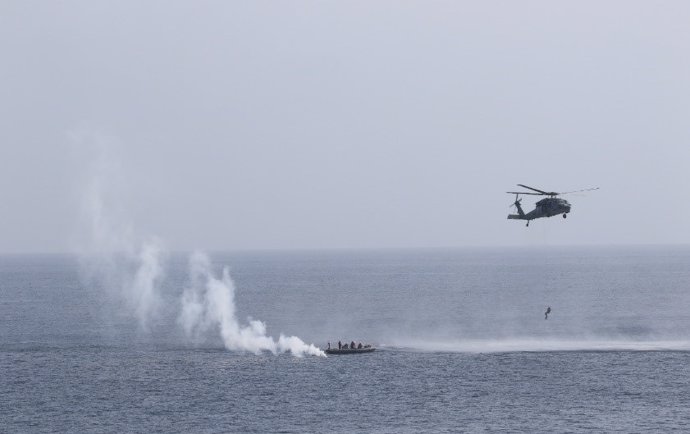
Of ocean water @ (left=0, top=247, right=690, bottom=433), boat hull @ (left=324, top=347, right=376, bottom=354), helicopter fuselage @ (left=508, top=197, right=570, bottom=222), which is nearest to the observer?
ocean water @ (left=0, top=247, right=690, bottom=433)

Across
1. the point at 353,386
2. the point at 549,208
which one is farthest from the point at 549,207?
the point at 353,386

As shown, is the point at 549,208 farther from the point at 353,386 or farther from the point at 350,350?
the point at 350,350

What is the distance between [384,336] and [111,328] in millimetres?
59544

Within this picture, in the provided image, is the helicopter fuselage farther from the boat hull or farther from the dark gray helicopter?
the boat hull

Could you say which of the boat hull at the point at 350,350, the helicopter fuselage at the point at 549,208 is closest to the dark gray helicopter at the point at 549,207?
the helicopter fuselage at the point at 549,208

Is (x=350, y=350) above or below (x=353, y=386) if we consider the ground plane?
above

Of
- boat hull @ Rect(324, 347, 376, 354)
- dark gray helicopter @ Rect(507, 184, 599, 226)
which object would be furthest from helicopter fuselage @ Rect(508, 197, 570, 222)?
boat hull @ Rect(324, 347, 376, 354)

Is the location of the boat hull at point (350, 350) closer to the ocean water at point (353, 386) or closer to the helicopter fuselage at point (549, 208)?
the ocean water at point (353, 386)

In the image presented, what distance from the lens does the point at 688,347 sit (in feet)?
521

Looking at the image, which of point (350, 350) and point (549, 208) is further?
point (350, 350)

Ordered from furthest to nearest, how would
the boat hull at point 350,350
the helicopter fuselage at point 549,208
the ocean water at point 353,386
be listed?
the boat hull at point 350,350 → the helicopter fuselage at point 549,208 → the ocean water at point 353,386

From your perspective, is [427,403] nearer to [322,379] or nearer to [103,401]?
[322,379]

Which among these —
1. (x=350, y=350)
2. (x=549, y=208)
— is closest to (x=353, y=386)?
(x=350, y=350)

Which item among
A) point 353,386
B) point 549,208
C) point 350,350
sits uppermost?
point 549,208
